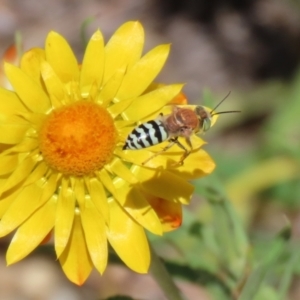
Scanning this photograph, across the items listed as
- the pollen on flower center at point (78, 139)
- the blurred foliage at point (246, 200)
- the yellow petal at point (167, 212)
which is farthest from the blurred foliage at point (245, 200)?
the pollen on flower center at point (78, 139)

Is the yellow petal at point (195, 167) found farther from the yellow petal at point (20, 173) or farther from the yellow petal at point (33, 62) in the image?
the yellow petal at point (33, 62)

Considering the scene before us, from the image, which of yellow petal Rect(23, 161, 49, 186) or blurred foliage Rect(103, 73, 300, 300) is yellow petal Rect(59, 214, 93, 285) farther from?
blurred foliage Rect(103, 73, 300, 300)

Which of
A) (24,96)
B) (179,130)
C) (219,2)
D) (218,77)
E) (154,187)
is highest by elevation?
(24,96)

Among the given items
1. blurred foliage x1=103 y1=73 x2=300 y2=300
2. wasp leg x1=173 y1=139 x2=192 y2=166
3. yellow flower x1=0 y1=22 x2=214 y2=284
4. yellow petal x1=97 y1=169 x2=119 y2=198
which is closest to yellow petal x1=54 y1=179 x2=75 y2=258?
yellow flower x1=0 y1=22 x2=214 y2=284

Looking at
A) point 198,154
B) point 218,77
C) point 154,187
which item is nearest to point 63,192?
point 154,187

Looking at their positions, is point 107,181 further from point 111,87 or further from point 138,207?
point 111,87

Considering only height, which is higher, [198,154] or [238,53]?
[198,154]

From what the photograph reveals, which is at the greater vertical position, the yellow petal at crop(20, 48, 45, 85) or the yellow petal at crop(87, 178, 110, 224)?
the yellow petal at crop(20, 48, 45, 85)

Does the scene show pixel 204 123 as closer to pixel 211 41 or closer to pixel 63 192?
pixel 63 192
